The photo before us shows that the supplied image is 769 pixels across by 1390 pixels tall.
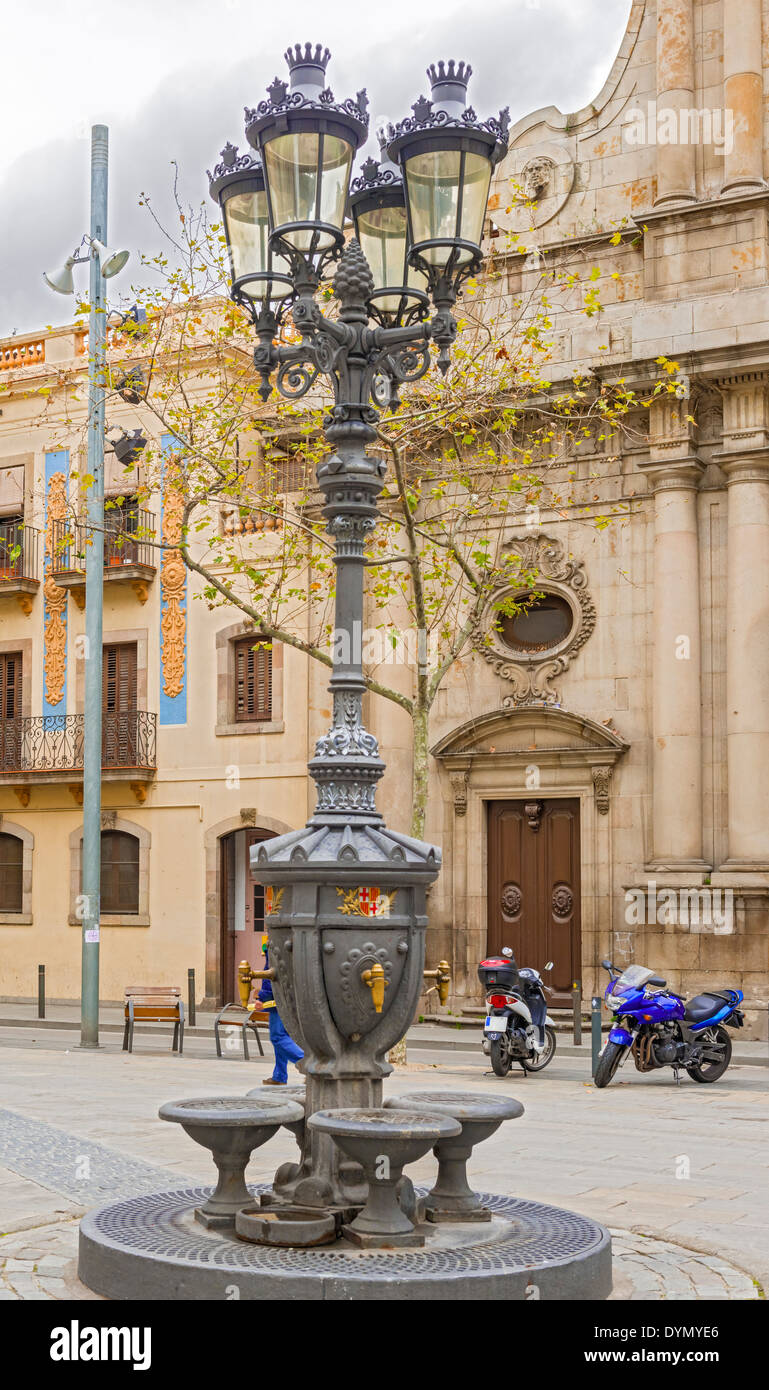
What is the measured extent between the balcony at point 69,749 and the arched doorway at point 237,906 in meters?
1.92

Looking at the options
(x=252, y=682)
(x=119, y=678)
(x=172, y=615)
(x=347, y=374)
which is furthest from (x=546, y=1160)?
(x=119, y=678)

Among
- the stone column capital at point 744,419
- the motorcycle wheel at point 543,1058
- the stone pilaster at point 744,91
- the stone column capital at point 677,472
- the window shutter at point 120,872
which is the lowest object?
the motorcycle wheel at point 543,1058

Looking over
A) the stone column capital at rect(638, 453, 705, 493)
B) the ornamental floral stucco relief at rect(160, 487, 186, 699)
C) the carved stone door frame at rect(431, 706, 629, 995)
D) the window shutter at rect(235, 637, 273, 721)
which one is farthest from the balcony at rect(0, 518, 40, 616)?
the stone column capital at rect(638, 453, 705, 493)

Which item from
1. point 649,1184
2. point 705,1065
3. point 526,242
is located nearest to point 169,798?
point 526,242

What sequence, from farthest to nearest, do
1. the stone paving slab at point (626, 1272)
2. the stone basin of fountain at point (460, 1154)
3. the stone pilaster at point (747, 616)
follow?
the stone pilaster at point (747, 616) → the stone basin of fountain at point (460, 1154) → the stone paving slab at point (626, 1272)

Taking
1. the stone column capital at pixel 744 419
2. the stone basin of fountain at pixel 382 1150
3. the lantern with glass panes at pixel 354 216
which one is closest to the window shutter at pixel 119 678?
the stone column capital at pixel 744 419

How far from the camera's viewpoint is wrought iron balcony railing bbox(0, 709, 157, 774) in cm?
2672

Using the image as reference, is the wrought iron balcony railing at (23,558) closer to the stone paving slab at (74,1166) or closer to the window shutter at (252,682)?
the window shutter at (252,682)

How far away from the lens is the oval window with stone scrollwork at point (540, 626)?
74.5ft

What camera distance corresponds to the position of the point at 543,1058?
16375 millimetres

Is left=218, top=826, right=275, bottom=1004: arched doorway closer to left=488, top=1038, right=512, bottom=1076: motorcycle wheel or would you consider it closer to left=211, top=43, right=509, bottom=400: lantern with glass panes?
left=488, top=1038, right=512, bottom=1076: motorcycle wheel

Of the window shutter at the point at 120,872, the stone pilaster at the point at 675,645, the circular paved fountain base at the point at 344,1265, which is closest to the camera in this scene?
the circular paved fountain base at the point at 344,1265

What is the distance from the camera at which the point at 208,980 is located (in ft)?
84.0

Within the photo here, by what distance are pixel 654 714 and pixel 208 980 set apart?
8722mm
